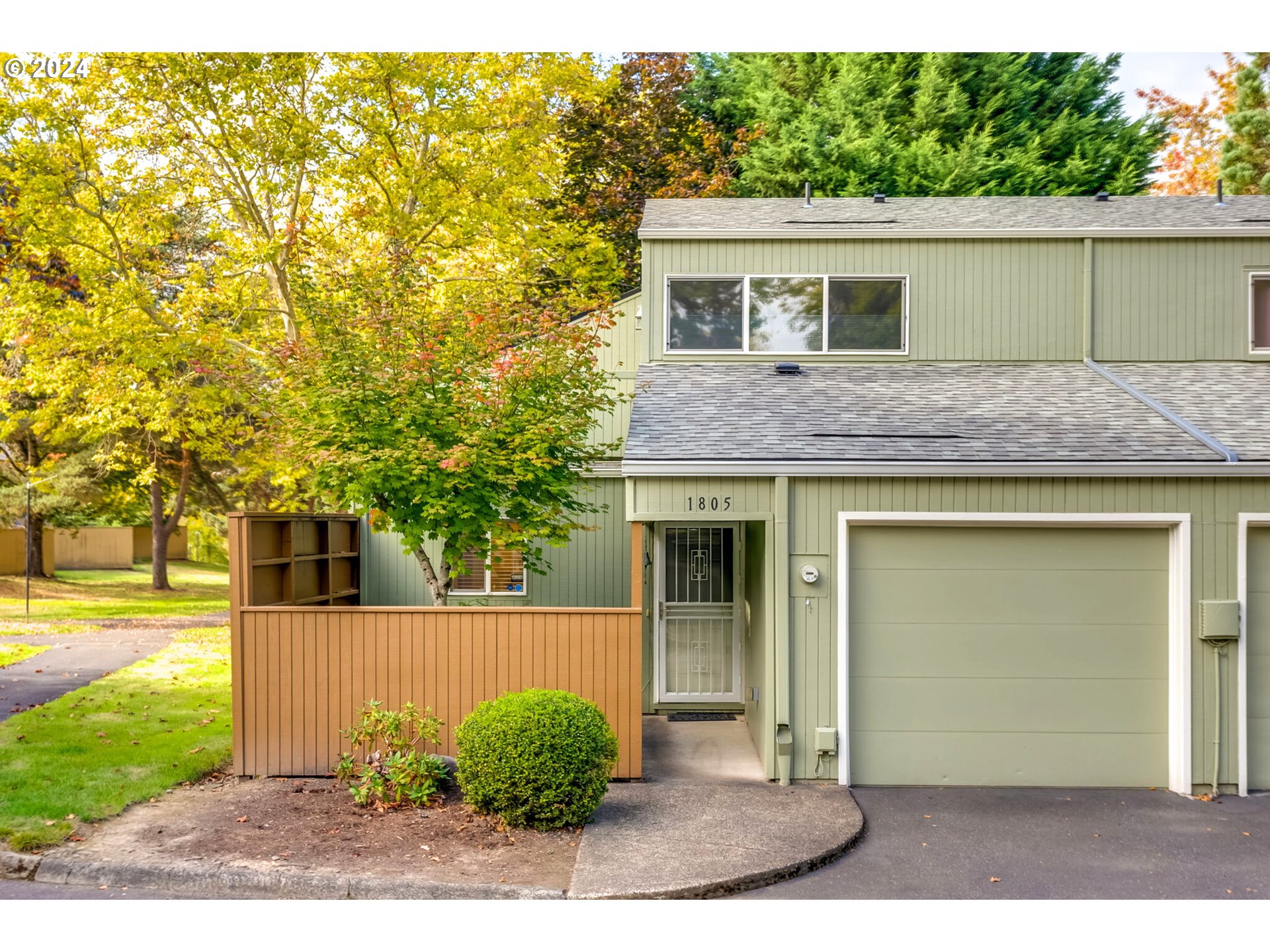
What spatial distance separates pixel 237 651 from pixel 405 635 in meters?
1.48

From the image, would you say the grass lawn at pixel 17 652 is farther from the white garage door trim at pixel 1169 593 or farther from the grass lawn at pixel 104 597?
the white garage door trim at pixel 1169 593

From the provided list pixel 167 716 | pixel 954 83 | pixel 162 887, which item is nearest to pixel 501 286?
pixel 167 716

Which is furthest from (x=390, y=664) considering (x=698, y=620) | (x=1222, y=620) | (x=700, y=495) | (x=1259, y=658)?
(x=1259, y=658)

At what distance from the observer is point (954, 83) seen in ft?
72.4

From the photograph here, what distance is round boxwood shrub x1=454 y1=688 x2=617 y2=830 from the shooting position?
6.38 m

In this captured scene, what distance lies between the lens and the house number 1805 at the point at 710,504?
7.89 metres

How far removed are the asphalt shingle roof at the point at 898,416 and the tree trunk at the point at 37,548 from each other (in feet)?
72.8

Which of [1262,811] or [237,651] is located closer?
[1262,811]

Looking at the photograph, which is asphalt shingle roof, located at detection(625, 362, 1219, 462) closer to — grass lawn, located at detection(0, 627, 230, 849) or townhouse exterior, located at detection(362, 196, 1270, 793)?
townhouse exterior, located at detection(362, 196, 1270, 793)

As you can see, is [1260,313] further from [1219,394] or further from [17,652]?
[17,652]

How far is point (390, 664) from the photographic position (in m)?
8.00

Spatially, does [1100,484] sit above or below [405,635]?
above

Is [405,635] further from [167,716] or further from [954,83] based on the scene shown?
[954,83]

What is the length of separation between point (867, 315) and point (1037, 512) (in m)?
3.67
